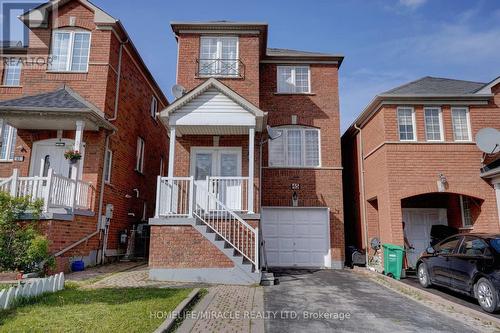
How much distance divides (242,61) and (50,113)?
7105mm

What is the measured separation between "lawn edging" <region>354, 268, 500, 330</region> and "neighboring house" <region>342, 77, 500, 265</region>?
1.48 m

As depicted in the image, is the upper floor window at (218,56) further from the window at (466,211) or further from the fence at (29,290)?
the window at (466,211)

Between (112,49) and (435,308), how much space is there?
13.5 metres

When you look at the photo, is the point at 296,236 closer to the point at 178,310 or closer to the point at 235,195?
the point at 235,195

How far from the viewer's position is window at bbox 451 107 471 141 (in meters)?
12.7

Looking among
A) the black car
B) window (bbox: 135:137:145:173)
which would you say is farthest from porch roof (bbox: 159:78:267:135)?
the black car

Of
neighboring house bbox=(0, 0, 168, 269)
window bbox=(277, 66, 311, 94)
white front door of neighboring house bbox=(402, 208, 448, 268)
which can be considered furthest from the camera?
window bbox=(277, 66, 311, 94)

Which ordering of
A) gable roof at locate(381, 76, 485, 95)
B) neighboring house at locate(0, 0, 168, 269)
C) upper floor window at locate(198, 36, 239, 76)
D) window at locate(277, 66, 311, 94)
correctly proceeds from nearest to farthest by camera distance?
neighboring house at locate(0, 0, 168, 269), gable roof at locate(381, 76, 485, 95), upper floor window at locate(198, 36, 239, 76), window at locate(277, 66, 311, 94)

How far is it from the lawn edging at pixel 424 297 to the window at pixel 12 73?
16.8 meters

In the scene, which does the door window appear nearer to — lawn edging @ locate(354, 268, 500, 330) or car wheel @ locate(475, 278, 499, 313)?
lawn edging @ locate(354, 268, 500, 330)

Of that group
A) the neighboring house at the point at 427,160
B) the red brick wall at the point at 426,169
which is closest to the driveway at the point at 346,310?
the red brick wall at the point at 426,169

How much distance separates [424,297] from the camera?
8.30 m

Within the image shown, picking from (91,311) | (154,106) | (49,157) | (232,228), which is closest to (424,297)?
(232,228)

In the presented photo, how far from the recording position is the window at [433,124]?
1268 cm
